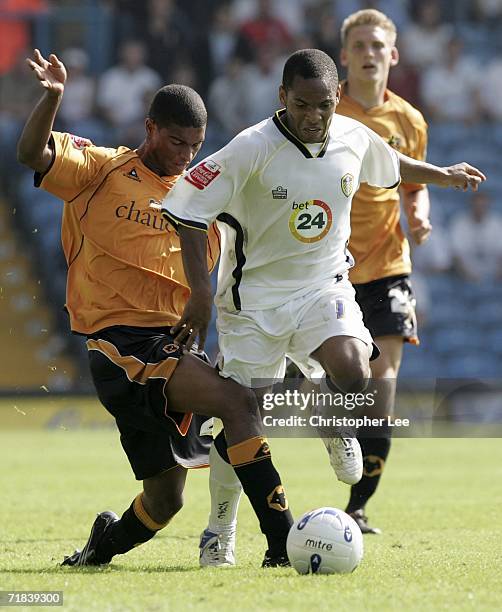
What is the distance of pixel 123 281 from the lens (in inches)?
226

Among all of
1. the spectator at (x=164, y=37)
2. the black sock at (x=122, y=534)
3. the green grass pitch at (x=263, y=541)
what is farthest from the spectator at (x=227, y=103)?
the black sock at (x=122, y=534)

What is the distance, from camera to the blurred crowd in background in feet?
59.2

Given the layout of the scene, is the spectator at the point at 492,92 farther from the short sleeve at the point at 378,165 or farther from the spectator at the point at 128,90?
the short sleeve at the point at 378,165

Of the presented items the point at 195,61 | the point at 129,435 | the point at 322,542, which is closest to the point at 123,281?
the point at 129,435

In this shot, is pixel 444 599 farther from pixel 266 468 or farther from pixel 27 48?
pixel 27 48

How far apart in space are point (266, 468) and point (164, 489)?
76 centimetres

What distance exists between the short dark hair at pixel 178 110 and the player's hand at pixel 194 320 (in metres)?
0.94

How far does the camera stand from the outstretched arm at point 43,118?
17.8ft

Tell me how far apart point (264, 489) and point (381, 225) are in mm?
3073

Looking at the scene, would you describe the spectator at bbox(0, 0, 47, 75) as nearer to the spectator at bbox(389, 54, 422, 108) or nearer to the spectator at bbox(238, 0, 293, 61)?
the spectator at bbox(238, 0, 293, 61)

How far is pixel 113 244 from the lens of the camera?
226 inches

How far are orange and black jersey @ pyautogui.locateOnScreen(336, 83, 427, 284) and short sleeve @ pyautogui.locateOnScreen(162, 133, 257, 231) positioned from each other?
2453 mm

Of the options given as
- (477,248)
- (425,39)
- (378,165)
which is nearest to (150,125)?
(378,165)

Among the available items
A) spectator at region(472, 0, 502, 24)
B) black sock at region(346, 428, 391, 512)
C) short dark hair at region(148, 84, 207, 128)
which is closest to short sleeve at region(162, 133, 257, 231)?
short dark hair at region(148, 84, 207, 128)
